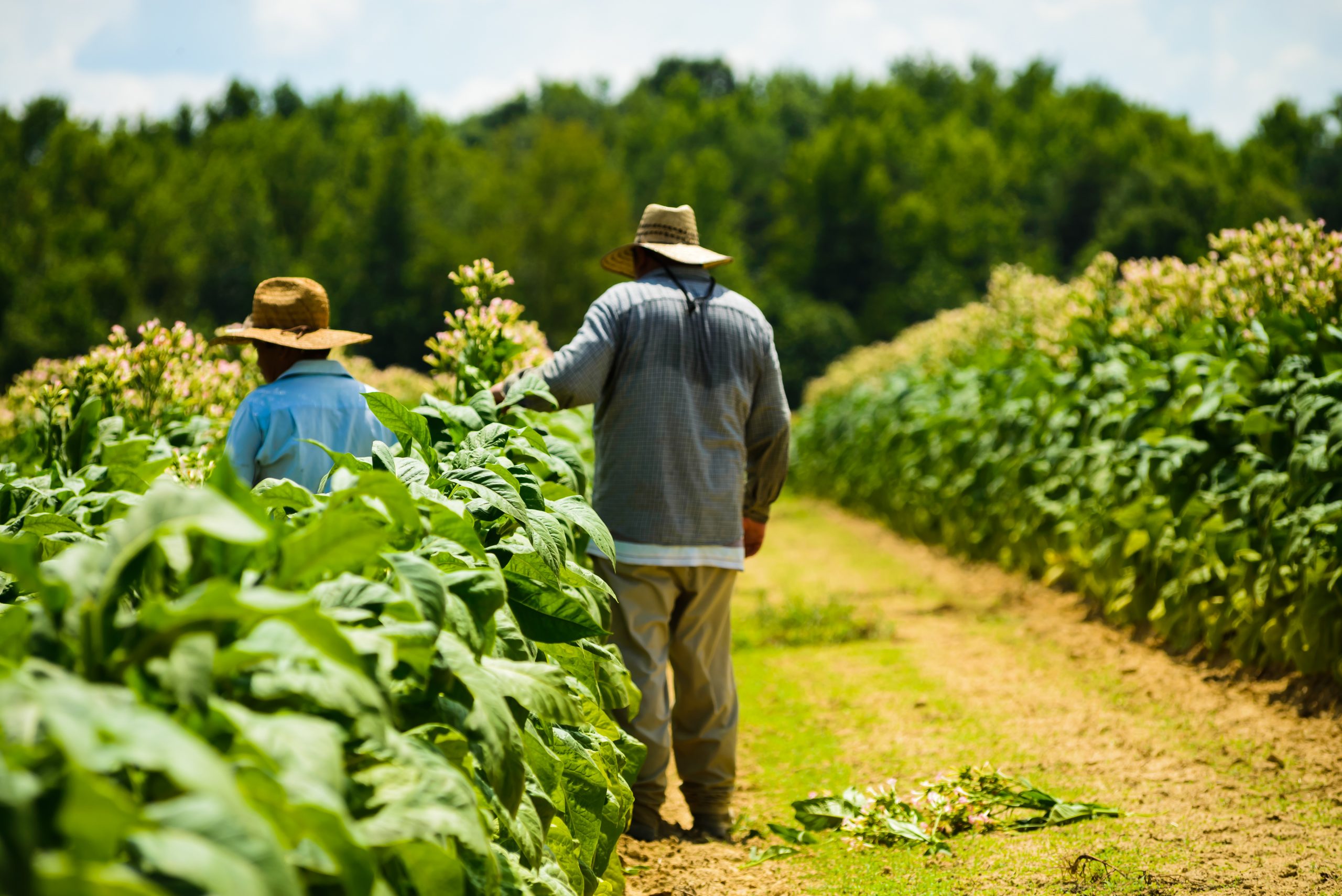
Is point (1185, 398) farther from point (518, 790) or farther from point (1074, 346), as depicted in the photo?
point (518, 790)

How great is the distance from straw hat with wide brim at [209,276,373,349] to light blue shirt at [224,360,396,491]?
125mm

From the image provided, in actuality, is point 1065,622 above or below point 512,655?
below

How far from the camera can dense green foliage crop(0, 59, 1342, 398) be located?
4425 centimetres

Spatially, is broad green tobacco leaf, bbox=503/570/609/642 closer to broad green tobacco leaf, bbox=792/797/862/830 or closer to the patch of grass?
broad green tobacco leaf, bbox=792/797/862/830

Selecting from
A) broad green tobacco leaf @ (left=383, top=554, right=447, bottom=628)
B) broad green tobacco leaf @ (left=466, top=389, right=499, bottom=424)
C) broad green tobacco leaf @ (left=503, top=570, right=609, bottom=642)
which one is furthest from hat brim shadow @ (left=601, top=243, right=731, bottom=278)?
broad green tobacco leaf @ (left=383, top=554, right=447, bottom=628)

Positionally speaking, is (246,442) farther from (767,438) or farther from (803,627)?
(803,627)

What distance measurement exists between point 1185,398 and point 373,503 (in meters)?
5.40

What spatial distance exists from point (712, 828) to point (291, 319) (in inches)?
98.2

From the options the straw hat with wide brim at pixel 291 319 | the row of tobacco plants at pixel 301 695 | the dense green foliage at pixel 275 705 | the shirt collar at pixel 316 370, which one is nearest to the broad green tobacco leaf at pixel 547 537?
the row of tobacco plants at pixel 301 695

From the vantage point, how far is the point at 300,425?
3.72 meters

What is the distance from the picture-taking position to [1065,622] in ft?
23.6

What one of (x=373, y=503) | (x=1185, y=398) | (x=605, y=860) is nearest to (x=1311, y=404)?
(x=1185, y=398)

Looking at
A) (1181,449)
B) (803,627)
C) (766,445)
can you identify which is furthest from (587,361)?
(803,627)

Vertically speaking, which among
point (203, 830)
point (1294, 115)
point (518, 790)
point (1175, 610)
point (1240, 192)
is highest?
point (1294, 115)
